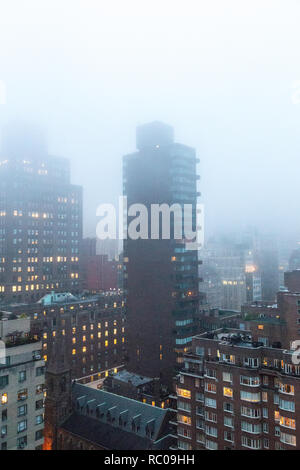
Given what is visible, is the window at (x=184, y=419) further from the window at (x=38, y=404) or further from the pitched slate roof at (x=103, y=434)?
the window at (x=38, y=404)

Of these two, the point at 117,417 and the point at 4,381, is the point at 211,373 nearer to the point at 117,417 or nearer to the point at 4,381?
the point at 117,417

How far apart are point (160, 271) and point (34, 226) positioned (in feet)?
291

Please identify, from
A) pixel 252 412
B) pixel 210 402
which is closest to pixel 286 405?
pixel 252 412

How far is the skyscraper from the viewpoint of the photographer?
554ft

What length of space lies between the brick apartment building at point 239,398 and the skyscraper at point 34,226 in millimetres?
117870

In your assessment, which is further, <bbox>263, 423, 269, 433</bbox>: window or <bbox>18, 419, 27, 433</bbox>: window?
<bbox>263, 423, 269, 433</bbox>: window

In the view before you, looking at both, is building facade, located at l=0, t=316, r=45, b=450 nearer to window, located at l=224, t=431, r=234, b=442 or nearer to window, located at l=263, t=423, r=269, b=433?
window, located at l=224, t=431, r=234, b=442

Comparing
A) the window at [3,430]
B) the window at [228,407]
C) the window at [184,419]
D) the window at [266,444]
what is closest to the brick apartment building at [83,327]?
the window at [184,419]

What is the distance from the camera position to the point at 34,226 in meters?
178

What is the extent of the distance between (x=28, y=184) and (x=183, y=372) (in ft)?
470

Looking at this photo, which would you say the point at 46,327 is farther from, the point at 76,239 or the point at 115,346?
the point at 76,239

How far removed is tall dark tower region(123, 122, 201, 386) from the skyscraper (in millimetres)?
66949

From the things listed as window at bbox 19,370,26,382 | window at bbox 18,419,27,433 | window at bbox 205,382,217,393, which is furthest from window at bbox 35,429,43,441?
window at bbox 205,382,217,393
